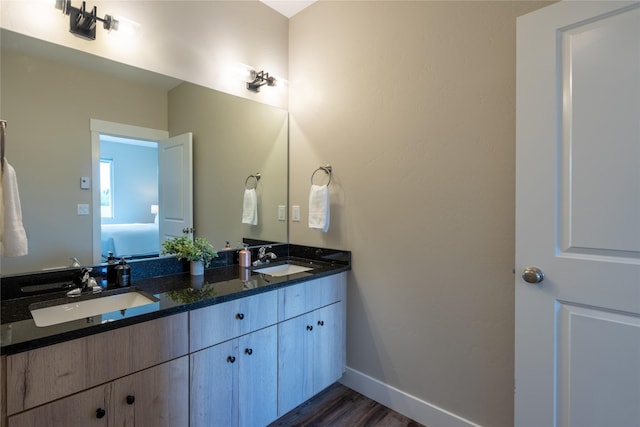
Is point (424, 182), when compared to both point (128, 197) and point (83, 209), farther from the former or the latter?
point (83, 209)

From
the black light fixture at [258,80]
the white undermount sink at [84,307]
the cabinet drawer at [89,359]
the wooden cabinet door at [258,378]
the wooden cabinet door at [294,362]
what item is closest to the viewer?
the cabinet drawer at [89,359]

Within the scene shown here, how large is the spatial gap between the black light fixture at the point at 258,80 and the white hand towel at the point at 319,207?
0.81m

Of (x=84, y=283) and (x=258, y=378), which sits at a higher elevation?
(x=84, y=283)

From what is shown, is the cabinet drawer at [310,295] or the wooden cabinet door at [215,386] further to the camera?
the cabinet drawer at [310,295]

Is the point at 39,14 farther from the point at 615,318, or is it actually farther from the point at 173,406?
the point at 615,318

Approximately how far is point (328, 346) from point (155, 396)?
1023 millimetres

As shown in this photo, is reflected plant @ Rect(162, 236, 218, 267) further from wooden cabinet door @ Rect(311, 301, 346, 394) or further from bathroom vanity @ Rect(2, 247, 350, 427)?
wooden cabinet door @ Rect(311, 301, 346, 394)

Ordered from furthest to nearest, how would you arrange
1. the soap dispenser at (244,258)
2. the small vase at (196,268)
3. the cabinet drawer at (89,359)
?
the soap dispenser at (244,258)
the small vase at (196,268)
the cabinet drawer at (89,359)

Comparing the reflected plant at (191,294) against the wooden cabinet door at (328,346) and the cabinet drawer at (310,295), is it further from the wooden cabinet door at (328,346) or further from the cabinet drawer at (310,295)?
the wooden cabinet door at (328,346)

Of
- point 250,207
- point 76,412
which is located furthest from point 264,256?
point 76,412

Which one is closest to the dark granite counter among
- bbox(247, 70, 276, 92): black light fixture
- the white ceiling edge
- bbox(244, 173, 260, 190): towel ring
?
bbox(244, 173, 260, 190): towel ring

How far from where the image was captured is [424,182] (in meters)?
1.74

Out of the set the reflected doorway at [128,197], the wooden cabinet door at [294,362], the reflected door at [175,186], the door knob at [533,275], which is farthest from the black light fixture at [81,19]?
the door knob at [533,275]

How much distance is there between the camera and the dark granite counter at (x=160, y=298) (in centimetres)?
98
